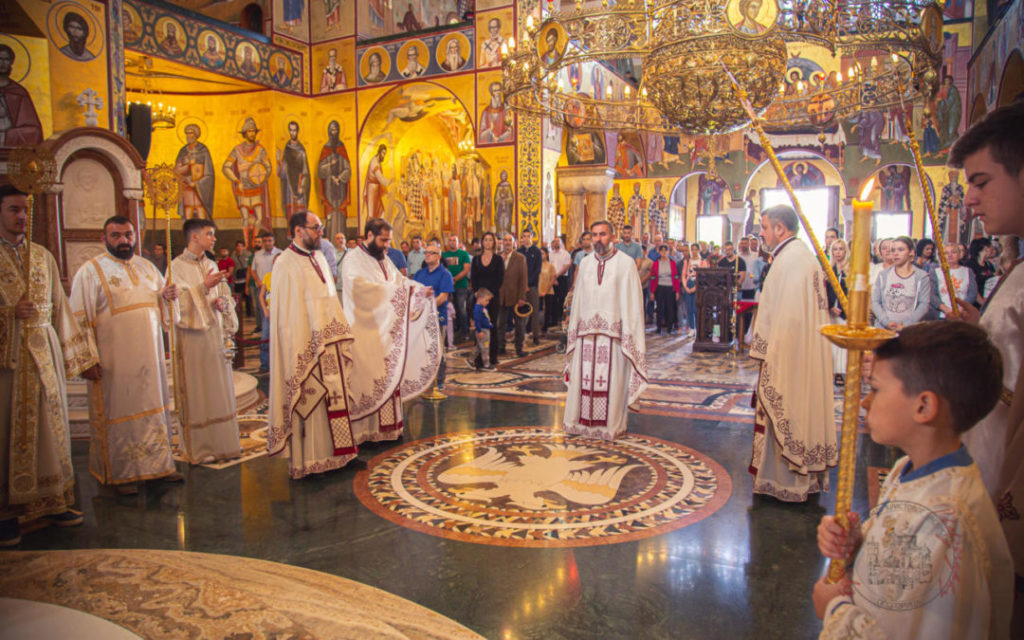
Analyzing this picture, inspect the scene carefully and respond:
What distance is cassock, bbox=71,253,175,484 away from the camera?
4.44m

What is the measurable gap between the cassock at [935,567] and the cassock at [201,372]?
15.5 ft

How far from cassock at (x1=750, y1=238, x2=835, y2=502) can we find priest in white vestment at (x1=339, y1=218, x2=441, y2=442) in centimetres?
286

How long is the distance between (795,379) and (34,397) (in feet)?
14.2

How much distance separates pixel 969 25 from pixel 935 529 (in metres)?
20.4

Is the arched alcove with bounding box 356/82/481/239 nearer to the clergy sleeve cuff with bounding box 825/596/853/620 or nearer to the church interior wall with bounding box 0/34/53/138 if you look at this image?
the church interior wall with bounding box 0/34/53/138

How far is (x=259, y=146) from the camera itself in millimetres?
15914

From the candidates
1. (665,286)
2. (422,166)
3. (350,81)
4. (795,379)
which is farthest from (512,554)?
(422,166)

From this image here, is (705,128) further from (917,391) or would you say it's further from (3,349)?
(3,349)

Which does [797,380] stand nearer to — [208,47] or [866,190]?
[866,190]

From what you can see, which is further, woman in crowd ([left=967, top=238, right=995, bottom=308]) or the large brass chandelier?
woman in crowd ([left=967, top=238, right=995, bottom=308])

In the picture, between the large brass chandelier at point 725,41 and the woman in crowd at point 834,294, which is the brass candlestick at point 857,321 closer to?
the large brass chandelier at point 725,41

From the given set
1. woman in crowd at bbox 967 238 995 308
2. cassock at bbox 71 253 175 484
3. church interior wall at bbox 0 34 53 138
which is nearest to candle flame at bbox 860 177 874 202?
cassock at bbox 71 253 175 484

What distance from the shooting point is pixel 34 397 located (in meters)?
3.75

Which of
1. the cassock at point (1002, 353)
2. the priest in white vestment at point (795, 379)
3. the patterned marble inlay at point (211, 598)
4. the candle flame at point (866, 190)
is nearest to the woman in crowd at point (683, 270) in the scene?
the priest in white vestment at point (795, 379)
